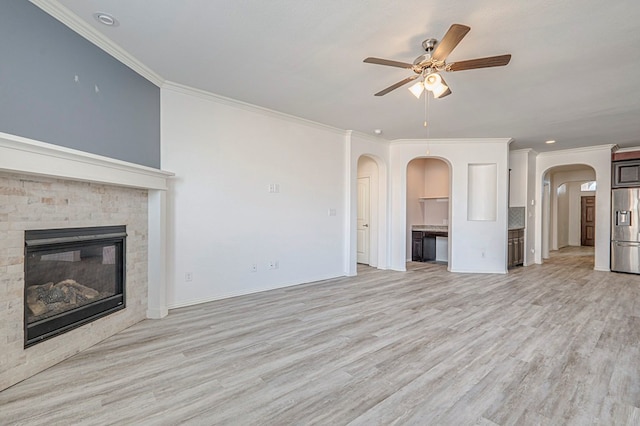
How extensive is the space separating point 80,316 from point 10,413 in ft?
3.02

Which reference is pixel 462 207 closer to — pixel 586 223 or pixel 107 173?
pixel 107 173

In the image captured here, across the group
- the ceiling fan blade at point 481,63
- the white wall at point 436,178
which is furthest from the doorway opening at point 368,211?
the ceiling fan blade at point 481,63

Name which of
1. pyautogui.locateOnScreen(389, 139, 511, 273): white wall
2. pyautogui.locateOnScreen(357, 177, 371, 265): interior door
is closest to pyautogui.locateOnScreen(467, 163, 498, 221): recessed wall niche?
pyautogui.locateOnScreen(389, 139, 511, 273): white wall

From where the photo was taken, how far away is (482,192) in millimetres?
6730

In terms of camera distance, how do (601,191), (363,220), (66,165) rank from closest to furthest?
(66,165)
(601,191)
(363,220)

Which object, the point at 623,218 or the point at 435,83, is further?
the point at 623,218

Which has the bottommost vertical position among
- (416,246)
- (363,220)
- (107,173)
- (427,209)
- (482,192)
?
(416,246)

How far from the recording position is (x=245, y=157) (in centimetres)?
444

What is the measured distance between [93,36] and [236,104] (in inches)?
71.0

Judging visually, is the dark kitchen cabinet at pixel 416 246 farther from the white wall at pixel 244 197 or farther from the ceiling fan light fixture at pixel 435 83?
the ceiling fan light fixture at pixel 435 83

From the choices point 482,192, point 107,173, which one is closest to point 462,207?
point 482,192

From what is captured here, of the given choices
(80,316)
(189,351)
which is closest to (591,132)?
(189,351)

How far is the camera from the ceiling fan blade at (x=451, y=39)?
2.05m

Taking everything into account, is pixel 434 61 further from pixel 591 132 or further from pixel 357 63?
pixel 591 132
